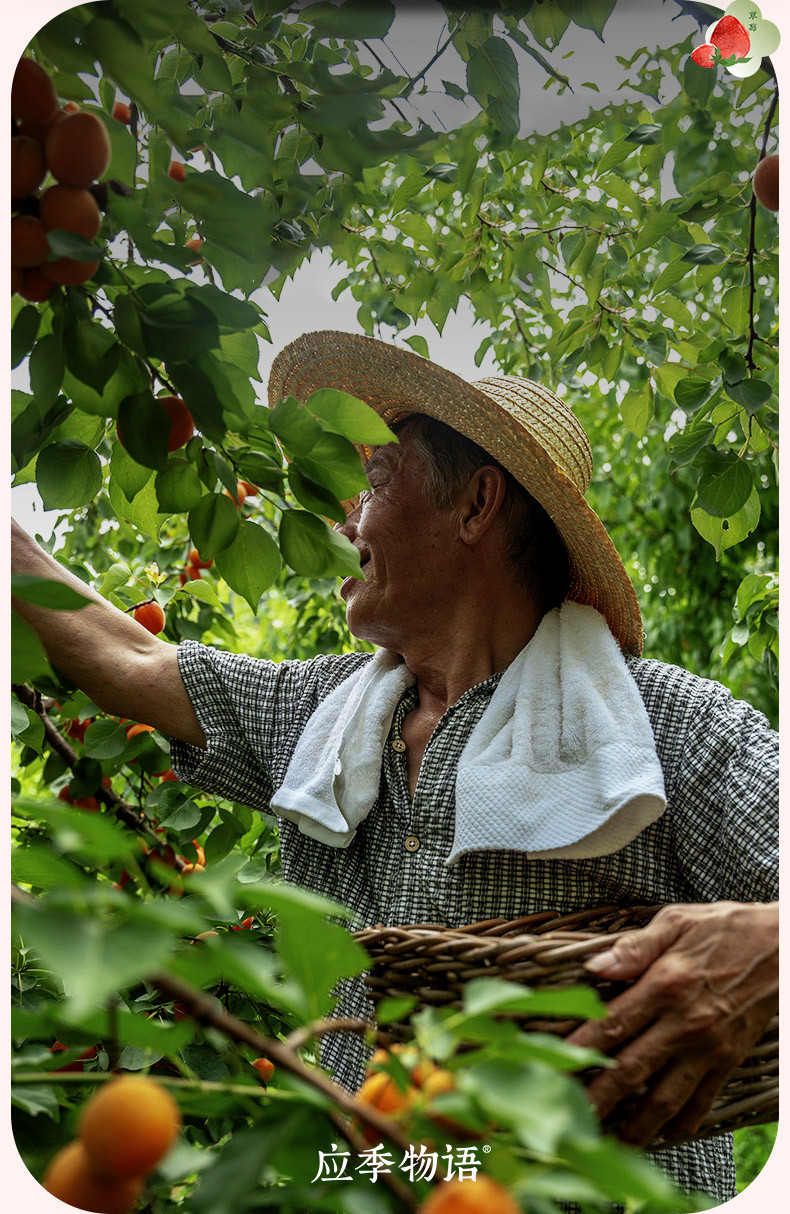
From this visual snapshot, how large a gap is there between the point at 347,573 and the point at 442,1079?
340 millimetres

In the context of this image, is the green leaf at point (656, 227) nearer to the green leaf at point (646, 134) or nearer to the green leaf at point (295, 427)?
the green leaf at point (646, 134)

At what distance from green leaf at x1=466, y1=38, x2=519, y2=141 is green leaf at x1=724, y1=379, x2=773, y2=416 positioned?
0.30 meters

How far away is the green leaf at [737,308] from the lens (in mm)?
887

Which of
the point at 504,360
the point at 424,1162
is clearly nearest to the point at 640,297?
the point at 504,360

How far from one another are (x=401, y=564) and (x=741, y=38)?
0.51 metres

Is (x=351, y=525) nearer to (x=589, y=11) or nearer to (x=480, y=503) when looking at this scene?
(x=480, y=503)

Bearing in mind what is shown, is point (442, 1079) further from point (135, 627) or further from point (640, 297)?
point (640, 297)

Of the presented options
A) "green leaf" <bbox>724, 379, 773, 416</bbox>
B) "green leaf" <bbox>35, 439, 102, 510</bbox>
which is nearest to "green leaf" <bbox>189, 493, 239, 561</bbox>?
"green leaf" <bbox>35, 439, 102, 510</bbox>

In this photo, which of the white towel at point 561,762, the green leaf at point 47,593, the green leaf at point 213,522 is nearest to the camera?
the green leaf at point 47,593

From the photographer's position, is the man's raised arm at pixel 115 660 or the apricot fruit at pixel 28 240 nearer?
the apricot fruit at pixel 28 240

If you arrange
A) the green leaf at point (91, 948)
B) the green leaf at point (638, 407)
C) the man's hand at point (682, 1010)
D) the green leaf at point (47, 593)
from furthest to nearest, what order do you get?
1. the green leaf at point (638, 407)
2. the man's hand at point (682, 1010)
3. the green leaf at point (47, 593)
4. the green leaf at point (91, 948)

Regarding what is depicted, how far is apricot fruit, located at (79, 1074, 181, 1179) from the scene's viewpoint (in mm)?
306

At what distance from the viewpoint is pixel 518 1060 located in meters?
0.33

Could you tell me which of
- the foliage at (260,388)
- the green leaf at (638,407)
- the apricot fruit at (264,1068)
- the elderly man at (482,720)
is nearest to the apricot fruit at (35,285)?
the foliage at (260,388)
